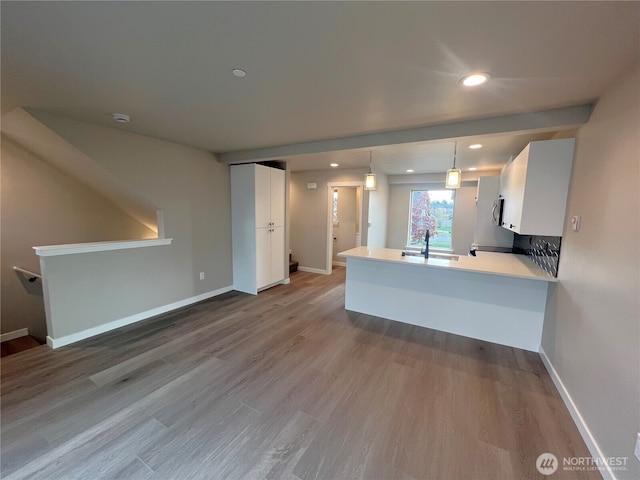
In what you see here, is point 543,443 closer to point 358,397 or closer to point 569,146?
point 358,397

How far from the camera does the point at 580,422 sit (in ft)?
5.88

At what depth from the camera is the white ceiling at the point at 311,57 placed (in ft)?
3.90

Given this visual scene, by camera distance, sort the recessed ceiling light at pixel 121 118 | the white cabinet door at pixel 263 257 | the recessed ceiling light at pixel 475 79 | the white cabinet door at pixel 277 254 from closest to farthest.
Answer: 1. the recessed ceiling light at pixel 475 79
2. the recessed ceiling light at pixel 121 118
3. the white cabinet door at pixel 263 257
4. the white cabinet door at pixel 277 254

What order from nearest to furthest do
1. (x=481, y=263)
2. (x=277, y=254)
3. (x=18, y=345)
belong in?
(x=481, y=263) → (x=18, y=345) → (x=277, y=254)

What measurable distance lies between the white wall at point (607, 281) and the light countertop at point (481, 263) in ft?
1.26

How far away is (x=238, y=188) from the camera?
4457mm

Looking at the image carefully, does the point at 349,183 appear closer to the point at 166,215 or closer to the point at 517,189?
the point at 517,189

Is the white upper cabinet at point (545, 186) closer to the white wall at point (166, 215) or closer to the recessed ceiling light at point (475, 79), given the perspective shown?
the recessed ceiling light at point (475, 79)

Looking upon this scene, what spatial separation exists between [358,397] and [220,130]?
120 inches

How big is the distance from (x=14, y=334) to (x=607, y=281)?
657cm

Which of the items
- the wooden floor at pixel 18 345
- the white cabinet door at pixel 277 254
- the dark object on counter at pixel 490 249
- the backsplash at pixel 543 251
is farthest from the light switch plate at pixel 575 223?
the wooden floor at pixel 18 345

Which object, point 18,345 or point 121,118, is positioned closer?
point 121,118

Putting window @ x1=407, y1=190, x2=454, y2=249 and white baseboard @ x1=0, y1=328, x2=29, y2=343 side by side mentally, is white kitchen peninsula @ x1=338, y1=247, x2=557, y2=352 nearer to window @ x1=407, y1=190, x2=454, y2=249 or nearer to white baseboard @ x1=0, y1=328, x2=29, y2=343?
window @ x1=407, y1=190, x2=454, y2=249

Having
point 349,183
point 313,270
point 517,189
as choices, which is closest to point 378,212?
point 349,183
